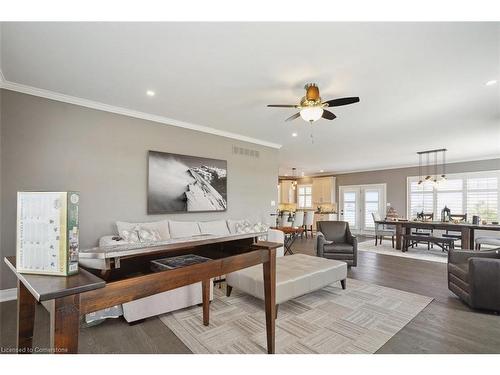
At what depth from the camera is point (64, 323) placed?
0.83 m

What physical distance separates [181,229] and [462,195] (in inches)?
343

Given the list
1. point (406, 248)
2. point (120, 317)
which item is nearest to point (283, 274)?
point (120, 317)

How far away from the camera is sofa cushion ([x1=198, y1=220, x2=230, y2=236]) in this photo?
4.30 m

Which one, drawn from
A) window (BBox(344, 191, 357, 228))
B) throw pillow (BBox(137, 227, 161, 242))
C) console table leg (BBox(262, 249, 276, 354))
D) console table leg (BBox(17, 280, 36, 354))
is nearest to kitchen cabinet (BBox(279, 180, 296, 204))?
window (BBox(344, 191, 357, 228))

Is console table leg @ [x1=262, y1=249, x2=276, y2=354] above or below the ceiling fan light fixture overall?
below

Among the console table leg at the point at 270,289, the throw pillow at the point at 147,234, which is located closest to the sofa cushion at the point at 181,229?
the throw pillow at the point at 147,234

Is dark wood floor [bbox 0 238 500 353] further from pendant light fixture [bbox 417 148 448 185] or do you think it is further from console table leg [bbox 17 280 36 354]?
pendant light fixture [bbox 417 148 448 185]

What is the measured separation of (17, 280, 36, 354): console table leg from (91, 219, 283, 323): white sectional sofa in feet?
2.10

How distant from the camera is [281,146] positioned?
632cm

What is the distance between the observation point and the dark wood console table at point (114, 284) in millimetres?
825

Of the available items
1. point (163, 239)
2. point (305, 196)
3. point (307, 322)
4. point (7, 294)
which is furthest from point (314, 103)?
point (305, 196)
